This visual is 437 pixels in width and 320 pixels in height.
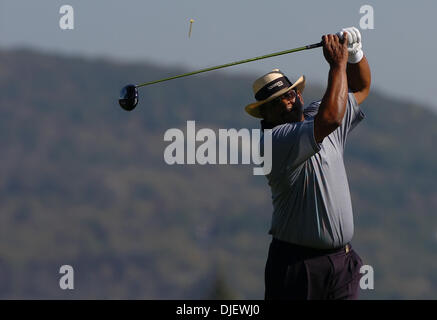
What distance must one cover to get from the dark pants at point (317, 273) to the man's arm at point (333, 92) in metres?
1.03

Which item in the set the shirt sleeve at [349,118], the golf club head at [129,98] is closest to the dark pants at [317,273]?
the shirt sleeve at [349,118]

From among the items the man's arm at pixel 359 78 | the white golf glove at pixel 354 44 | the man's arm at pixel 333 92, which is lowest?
the man's arm at pixel 333 92

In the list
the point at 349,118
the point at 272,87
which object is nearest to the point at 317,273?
the point at 349,118

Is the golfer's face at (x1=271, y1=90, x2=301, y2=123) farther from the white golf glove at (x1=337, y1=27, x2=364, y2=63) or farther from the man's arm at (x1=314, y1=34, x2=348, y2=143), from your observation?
the man's arm at (x1=314, y1=34, x2=348, y2=143)

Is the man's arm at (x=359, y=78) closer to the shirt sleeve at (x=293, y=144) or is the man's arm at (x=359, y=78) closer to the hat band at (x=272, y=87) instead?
the hat band at (x=272, y=87)

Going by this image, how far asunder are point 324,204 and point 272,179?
48 cm

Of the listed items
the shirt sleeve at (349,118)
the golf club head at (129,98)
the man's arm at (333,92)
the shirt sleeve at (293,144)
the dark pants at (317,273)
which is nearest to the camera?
the man's arm at (333,92)

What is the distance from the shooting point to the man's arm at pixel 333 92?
26.1ft

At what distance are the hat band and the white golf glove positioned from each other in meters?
0.58

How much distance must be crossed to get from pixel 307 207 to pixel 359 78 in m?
1.41

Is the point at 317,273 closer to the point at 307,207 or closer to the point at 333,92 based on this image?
the point at 307,207

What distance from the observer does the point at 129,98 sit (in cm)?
923
